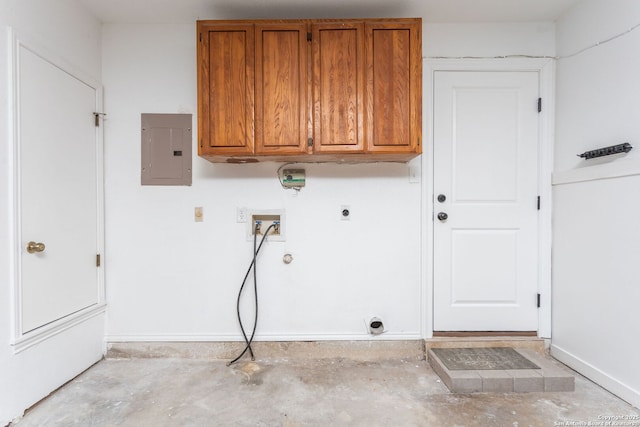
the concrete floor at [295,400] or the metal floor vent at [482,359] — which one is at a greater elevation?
the metal floor vent at [482,359]

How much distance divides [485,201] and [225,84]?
2.02m

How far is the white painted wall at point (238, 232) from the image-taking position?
2.34 meters

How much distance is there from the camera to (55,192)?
6.22 ft

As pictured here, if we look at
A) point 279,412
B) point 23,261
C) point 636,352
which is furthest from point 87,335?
point 636,352

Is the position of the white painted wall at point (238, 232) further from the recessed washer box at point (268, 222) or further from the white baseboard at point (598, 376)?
the white baseboard at point (598, 376)

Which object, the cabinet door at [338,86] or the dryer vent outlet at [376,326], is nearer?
the cabinet door at [338,86]

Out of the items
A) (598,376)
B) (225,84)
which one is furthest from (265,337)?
(598,376)

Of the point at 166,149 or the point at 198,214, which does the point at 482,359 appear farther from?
the point at 166,149

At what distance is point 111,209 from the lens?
2346 mm

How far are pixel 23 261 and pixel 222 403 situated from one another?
133cm

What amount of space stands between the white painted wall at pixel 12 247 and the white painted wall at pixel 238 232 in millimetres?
179


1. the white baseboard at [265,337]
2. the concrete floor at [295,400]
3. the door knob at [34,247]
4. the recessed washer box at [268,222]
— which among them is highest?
the recessed washer box at [268,222]

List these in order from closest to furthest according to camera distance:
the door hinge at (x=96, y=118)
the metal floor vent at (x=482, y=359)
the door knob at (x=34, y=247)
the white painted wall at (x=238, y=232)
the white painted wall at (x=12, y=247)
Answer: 1. the white painted wall at (x=12, y=247)
2. the door knob at (x=34, y=247)
3. the metal floor vent at (x=482, y=359)
4. the door hinge at (x=96, y=118)
5. the white painted wall at (x=238, y=232)

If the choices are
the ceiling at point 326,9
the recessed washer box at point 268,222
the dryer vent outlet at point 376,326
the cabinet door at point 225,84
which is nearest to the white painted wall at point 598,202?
the ceiling at point 326,9
